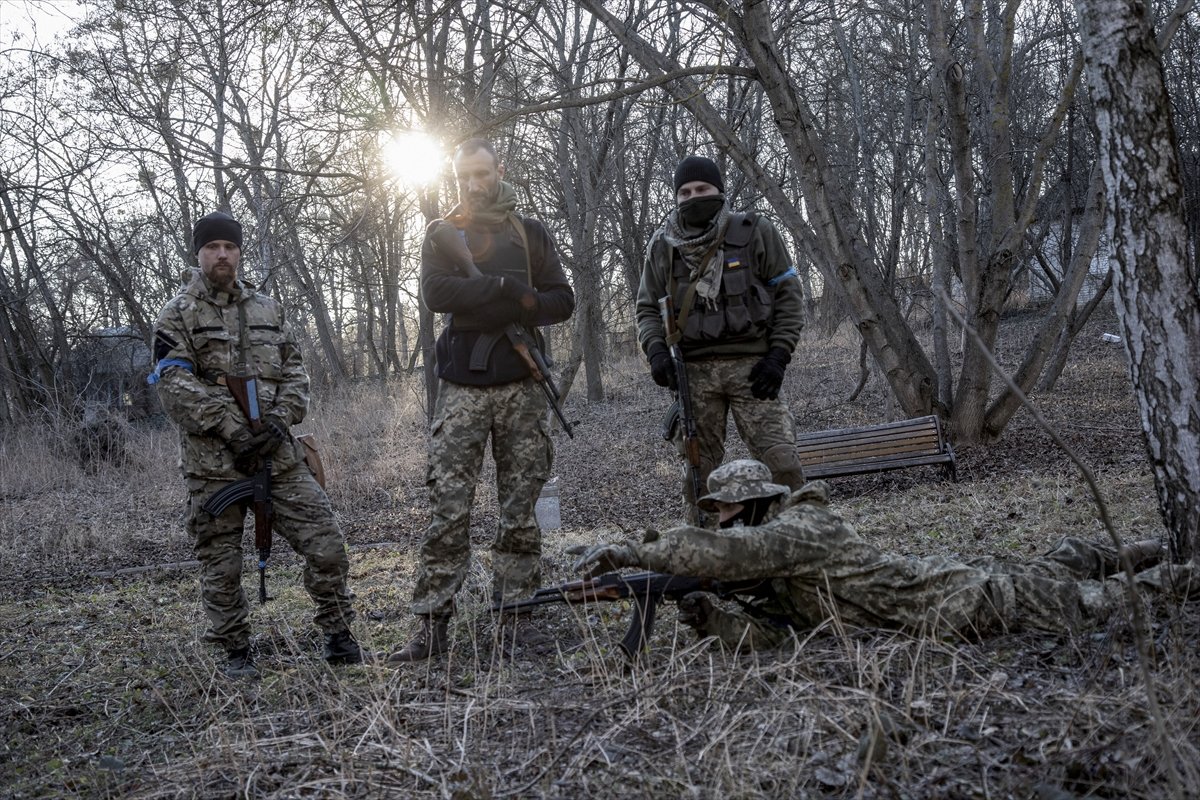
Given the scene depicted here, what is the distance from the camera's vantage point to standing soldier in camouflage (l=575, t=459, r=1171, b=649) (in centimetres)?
348

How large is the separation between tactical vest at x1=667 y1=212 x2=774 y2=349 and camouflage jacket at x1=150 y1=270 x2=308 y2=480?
1982 millimetres

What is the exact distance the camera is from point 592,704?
127 inches

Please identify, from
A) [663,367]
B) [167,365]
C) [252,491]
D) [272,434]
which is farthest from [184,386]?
[663,367]

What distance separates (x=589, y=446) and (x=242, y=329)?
8488 mm

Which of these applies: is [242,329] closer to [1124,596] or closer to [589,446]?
[1124,596]

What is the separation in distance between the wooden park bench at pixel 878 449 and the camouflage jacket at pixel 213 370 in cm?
480

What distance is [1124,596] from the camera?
352 cm

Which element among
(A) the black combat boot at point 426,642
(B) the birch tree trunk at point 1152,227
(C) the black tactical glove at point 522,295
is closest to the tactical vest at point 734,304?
(C) the black tactical glove at point 522,295

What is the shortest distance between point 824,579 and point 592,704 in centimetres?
100

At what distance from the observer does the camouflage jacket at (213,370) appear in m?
4.52

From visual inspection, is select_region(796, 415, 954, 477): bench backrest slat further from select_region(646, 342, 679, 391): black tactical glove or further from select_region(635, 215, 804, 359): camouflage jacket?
select_region(646, 342, 679, 391): black tactical glove

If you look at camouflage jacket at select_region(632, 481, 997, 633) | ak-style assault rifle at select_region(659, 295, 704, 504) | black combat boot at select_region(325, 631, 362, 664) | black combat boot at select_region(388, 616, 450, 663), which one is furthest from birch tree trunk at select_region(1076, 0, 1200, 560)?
black combat boot at select_region(325, 631, 362, 664)

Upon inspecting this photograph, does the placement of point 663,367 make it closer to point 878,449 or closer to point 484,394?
point 484,394

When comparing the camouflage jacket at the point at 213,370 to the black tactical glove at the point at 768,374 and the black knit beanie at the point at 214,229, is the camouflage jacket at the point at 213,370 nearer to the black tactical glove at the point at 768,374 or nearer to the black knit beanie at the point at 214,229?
the black knit beanie at the point at 214,229
